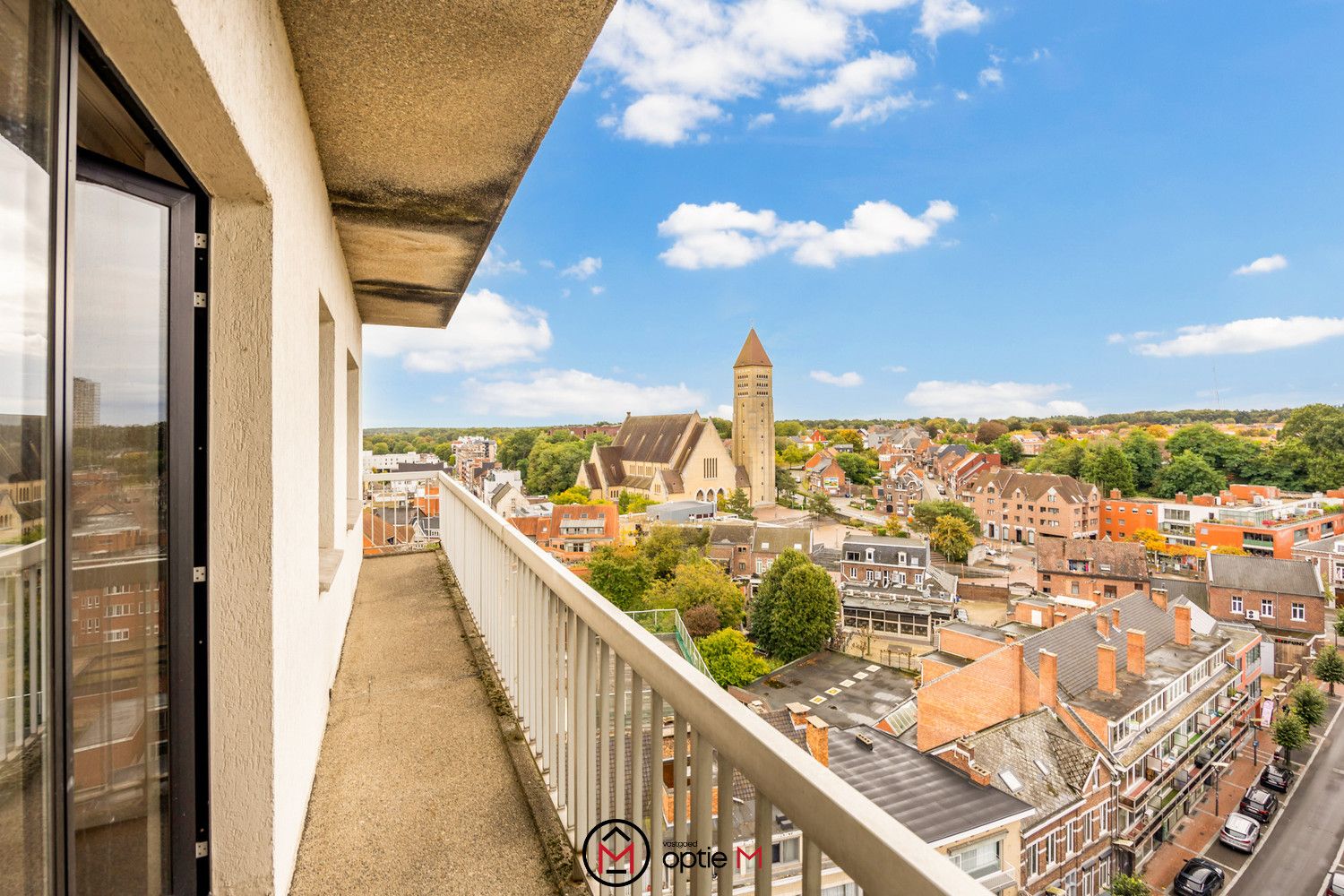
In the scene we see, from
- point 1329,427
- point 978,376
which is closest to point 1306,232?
point 978,376

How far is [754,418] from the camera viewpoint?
183 feet

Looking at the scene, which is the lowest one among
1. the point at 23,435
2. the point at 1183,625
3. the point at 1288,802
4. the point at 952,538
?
the point at 1288,802

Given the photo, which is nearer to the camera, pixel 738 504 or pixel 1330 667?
pixel 1330 667

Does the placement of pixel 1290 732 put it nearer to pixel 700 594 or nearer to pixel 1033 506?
pixel 700 594

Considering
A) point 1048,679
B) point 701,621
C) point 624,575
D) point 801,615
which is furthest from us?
point 624,575

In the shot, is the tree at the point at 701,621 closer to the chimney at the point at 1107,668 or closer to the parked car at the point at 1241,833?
the chimney at the point at 1107,668

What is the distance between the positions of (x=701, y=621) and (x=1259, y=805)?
19.8m

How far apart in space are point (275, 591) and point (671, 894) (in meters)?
1.09

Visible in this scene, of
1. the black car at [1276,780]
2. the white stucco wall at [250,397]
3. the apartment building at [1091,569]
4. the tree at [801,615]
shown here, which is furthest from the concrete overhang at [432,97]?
the apartment building at [1091,569]

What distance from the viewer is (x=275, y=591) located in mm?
1407

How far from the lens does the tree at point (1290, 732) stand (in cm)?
1989

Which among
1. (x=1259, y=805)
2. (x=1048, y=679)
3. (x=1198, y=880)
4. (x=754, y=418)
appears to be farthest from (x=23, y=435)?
(x=754, y=418)

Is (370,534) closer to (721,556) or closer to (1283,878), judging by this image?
(1283,878)

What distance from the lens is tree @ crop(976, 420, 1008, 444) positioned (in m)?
81.5
